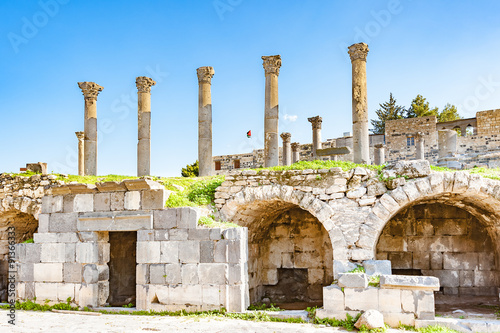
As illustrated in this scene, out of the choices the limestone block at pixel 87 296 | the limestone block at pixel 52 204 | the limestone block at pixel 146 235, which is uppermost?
the limestone block at pixel 52 204

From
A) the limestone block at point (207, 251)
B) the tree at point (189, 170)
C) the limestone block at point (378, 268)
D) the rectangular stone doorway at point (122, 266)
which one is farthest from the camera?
the tree at point (189, 170)

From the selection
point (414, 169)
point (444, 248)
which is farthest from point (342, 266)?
point (444, 248)

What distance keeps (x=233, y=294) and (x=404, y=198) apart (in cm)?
442

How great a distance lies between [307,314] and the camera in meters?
8.74

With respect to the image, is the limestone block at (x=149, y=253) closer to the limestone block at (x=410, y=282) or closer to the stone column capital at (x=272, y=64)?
the limestone block at (x=410, y=282)

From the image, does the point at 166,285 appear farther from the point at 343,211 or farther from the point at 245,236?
the point at 343,211

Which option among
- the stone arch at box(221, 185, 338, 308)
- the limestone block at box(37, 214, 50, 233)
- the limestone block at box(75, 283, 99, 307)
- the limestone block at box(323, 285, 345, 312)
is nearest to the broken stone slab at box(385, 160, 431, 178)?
the limestone block at box(323, 285, 345, 312)

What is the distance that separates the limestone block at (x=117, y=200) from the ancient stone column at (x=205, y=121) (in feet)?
21.3

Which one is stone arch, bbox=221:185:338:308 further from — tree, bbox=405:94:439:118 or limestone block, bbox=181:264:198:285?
tree, bbox=405:94:439:118

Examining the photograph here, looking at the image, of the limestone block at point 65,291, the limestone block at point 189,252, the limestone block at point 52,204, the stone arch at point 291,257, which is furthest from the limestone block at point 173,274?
the stone arch at point 291,257

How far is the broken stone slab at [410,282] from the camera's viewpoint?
7889 mm

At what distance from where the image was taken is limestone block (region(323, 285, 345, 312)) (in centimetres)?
834

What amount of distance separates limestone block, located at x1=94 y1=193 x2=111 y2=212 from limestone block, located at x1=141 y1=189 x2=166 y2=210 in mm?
887

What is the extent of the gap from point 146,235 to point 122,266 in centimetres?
353
